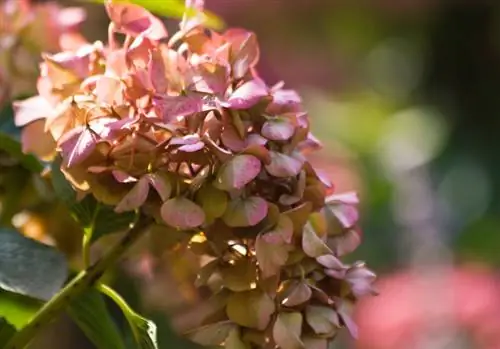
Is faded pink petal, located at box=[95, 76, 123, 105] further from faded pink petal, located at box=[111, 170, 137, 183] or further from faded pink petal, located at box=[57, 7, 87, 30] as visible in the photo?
faded pink petal, located at box=[57, 7, 87, 30]

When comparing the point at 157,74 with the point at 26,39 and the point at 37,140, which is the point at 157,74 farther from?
the point at 26,39

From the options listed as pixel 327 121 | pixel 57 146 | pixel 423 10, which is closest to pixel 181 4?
pixel 57 146

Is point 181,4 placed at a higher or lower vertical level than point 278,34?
higher

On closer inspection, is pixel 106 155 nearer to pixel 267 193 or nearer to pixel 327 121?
pixel 267 193

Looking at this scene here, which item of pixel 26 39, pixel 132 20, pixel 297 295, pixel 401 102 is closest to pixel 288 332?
pixel 297 295

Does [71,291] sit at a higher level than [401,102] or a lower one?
higher

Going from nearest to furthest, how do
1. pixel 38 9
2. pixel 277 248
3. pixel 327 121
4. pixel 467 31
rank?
pixel 277 248, pixel 38 9, pixel 327 121, pixel 467 31
